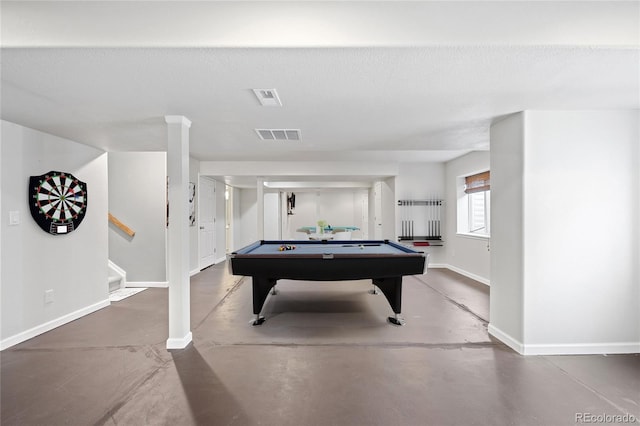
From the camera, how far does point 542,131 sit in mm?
2602

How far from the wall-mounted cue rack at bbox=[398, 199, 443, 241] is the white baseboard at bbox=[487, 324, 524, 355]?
369 centimetres

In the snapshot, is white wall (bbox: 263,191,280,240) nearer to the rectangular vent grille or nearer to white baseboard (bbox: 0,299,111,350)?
white baseboard (bbox: 0,299,111,350)

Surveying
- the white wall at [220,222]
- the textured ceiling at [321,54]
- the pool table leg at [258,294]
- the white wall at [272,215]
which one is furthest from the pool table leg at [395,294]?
the white wall at [272,215]

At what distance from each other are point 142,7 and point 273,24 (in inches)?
27.8

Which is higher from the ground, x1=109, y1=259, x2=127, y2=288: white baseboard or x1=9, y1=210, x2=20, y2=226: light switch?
x1=9, y1=210, x2=20, y2=226: light switch

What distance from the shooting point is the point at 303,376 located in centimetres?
226

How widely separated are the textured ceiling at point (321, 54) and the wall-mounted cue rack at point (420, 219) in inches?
170

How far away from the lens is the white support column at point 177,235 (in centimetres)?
273

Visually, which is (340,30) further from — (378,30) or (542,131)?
(542,131)

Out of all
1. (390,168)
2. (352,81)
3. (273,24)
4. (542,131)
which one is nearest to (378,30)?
(352,81)

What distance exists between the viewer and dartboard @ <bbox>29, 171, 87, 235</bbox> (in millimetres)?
3076

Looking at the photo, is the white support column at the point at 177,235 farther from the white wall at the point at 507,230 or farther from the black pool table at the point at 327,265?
the white wall at the point at 507,230

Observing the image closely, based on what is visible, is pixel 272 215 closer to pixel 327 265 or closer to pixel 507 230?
pixel 327 265

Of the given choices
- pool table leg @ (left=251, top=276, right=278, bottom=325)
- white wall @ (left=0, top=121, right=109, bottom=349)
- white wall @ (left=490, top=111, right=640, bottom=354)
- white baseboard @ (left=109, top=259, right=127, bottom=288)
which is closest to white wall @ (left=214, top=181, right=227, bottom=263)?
white baseboard @ (left=109, top=259, right=127, bottom=288)
